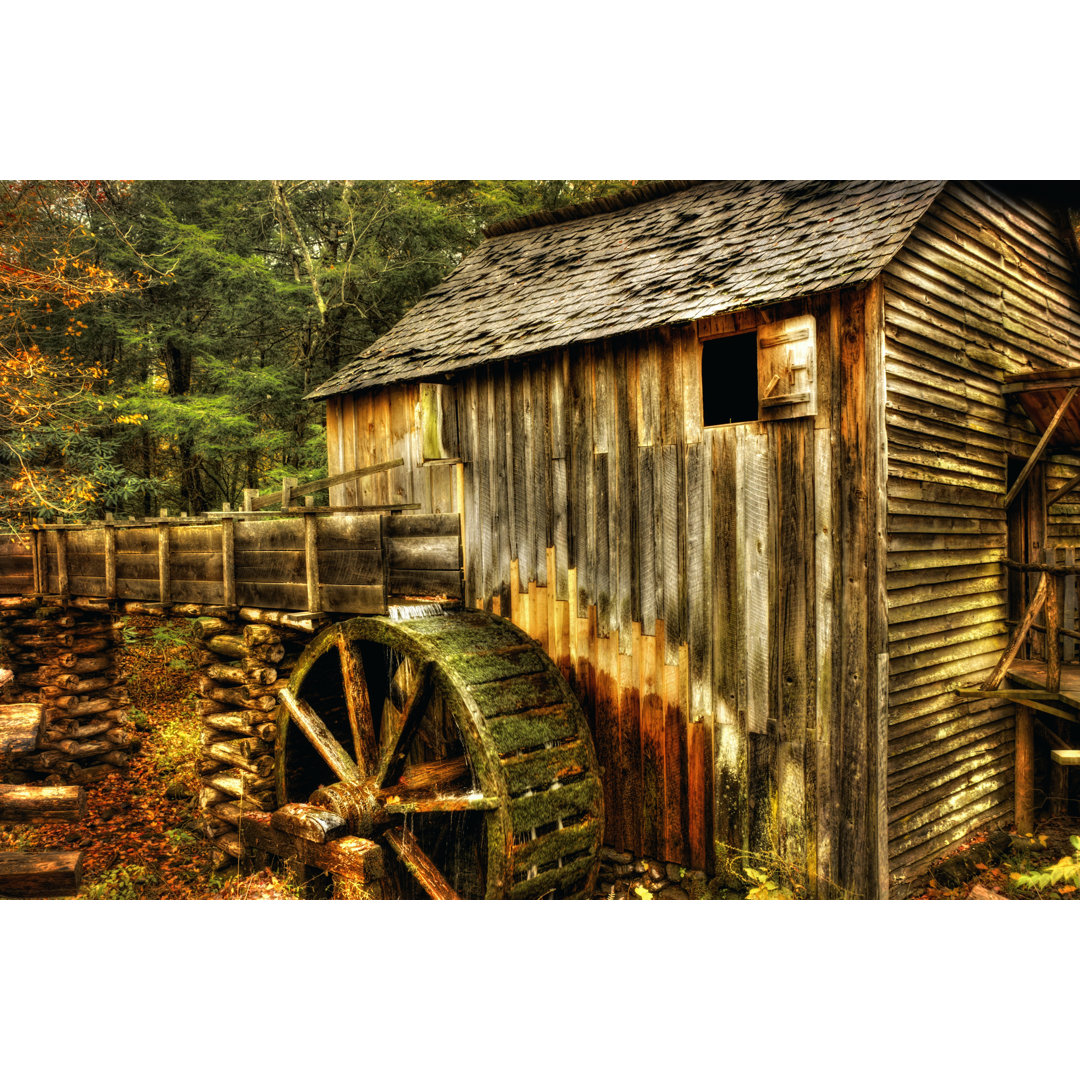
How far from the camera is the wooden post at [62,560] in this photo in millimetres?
8547

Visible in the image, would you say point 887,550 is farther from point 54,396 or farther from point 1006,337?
point 54,396

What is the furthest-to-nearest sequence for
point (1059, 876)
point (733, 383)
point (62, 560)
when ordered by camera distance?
point (62, 560) → point (733, 383) → point (1059, 876)

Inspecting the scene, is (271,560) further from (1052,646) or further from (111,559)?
(1052,646)

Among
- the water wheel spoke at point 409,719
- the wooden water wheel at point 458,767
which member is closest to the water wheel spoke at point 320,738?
the wooden water wheel at point 458,767

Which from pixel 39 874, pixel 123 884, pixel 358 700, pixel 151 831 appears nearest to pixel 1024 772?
pixel 358 700

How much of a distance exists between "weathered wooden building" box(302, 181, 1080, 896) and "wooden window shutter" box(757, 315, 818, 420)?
14 millimetres

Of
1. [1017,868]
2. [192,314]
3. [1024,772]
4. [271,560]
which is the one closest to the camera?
[1017,868]

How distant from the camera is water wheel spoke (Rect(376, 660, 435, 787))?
542 centimetres

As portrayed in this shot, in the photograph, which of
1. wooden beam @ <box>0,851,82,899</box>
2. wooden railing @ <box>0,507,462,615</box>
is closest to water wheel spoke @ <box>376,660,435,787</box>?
wooden railing @ <box>0,507,462,615</box>

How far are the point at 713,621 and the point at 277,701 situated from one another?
422 centimetres

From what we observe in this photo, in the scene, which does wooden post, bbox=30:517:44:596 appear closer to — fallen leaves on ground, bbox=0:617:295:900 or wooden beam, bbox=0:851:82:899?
fallen leaves on ground, bbox=0:617:295:900

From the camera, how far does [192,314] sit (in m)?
9.15

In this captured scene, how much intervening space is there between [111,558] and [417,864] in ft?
16.6

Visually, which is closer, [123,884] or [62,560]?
[123,884]
